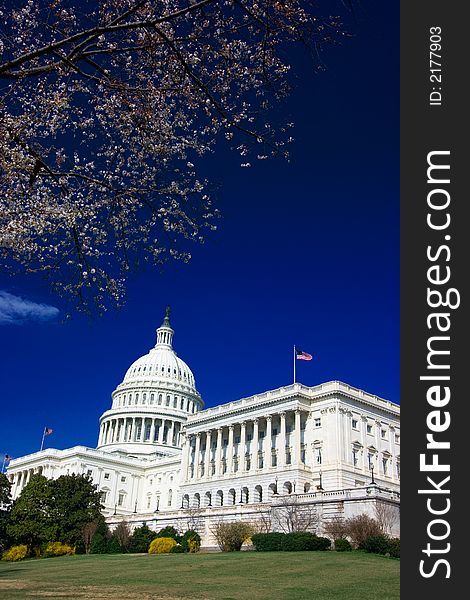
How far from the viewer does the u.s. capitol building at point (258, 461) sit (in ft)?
217

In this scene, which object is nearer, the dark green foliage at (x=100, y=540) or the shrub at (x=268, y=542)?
the shrub at (x=268, y=542)

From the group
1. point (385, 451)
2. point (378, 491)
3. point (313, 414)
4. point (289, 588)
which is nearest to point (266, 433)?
point (313, 414)

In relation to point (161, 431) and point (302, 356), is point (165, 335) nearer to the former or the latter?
point (161, 431)

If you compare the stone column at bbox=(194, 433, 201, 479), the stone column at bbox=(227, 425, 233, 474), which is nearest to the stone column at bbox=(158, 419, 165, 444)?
the stone column at bbox=(194, 433, 201, 479)

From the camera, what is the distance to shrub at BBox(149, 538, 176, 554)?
49031 mm

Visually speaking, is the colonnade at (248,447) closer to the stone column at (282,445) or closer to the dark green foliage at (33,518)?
the stone column at (282,445)

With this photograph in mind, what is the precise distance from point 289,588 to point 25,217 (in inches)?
664

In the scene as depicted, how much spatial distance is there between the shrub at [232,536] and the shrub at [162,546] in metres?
4.75

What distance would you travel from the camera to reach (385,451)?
79.9 m

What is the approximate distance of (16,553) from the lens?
5859 cm

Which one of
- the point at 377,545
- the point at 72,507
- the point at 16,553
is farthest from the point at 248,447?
the point at 377,545

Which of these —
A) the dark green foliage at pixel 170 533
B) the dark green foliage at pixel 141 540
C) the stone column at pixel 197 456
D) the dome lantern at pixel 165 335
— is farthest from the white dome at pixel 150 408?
the dark green foliage at pixel 170 533

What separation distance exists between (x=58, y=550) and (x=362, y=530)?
108ft

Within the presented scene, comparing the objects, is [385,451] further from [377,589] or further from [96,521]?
[377,589]
